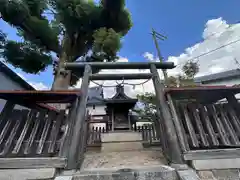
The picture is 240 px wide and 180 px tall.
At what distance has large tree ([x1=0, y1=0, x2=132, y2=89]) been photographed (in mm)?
6598

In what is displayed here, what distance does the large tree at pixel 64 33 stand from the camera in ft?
21.6

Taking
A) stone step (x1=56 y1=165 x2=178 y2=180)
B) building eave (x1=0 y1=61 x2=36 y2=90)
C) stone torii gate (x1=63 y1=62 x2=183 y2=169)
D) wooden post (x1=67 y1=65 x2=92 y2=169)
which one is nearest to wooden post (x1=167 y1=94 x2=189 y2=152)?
stone torii gate (x1=63 y1=62 x2=183 y2=169)

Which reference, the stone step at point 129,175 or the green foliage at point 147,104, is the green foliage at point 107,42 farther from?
the stone step at point 129,175

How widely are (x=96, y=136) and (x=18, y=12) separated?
6439mm

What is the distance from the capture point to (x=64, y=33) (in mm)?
8172

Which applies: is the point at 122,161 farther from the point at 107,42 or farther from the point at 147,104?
the point at 147,104

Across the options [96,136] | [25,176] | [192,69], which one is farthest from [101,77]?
[192,69]

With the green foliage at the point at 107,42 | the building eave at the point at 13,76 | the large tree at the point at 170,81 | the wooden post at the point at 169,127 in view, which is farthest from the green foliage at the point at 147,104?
the wooden post at the point at 169,127

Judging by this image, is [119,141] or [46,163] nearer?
[46,163]

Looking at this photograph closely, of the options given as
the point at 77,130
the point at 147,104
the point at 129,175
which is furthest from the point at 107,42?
the point at 147,104

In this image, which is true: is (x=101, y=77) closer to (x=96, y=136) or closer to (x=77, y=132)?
(x=77, y=132)

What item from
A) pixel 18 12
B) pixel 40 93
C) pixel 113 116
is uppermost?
pixel 18 12

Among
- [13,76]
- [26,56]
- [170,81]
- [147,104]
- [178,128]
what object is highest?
[170,81]

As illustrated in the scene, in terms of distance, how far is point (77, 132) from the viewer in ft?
8.47
